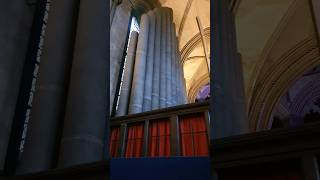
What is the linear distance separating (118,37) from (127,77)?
3.53 feet

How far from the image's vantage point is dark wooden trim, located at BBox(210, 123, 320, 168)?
7.62 feet

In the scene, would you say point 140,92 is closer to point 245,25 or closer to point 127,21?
point 127,21

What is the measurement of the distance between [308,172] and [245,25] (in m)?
9.68

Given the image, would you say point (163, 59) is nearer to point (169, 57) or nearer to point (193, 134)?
point (169, 57)

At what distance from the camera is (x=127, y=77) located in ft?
31.4

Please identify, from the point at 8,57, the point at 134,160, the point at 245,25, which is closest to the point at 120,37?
the point at 245,25

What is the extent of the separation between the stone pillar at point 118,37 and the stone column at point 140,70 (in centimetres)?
39

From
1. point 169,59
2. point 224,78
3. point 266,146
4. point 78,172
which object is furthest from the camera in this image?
point 169,59

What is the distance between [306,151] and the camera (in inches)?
91.4

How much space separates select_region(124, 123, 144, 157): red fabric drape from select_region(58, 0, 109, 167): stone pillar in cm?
189

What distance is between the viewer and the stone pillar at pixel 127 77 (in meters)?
9.08

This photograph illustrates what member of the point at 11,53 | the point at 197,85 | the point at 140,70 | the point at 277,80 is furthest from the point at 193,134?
the point at 197,85

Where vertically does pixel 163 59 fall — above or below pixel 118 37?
below

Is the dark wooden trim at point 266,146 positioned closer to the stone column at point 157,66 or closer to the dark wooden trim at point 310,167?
the dark wooden trim at point 310,167
